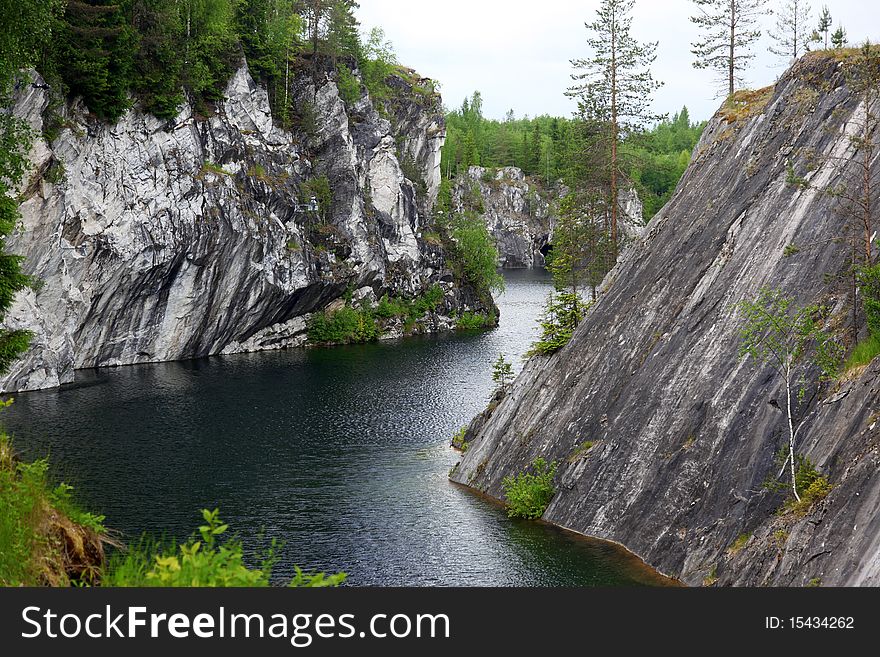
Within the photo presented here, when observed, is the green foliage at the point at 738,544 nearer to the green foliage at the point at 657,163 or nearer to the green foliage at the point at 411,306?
the green foliage at the point at 657,163

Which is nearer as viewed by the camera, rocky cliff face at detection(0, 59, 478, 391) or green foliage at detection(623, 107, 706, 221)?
green foliage at detection(623, 107, 706, 221)

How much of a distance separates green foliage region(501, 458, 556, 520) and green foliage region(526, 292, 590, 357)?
23.2 ft

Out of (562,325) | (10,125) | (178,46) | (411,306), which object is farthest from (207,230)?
(562,325)

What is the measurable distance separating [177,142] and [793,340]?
5082cm

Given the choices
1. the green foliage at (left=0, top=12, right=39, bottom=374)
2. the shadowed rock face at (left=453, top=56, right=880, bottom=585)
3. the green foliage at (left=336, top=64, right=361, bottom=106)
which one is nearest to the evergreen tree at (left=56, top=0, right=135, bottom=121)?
the green foliage at (left=0, top=12, right=39, bottom=374)

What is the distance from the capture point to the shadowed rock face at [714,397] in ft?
59.7

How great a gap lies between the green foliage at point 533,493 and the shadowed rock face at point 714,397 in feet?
1.75

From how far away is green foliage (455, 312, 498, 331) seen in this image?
8638 centimetres

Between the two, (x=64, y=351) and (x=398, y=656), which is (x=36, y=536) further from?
(x=64, y=351)

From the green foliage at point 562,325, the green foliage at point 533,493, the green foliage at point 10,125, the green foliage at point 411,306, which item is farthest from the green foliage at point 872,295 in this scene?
the green foliage at point 411,306

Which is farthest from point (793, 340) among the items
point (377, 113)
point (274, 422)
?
point (377, 113)

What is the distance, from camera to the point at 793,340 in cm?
2195

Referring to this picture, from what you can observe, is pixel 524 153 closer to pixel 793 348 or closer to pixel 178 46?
pixel 178 46

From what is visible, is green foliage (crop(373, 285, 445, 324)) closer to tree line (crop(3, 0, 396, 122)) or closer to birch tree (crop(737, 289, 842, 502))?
tree line (crop(3, 0, 396, 122))
